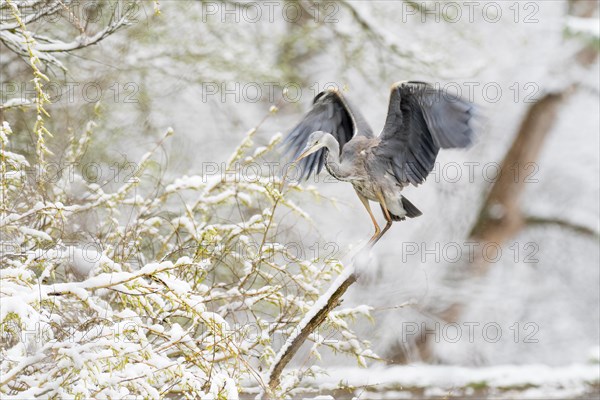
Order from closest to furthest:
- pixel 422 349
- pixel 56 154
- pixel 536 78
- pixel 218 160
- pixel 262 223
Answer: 1. pixel 262 223
2. pixel 56 154
3. pixel 218 160
4. pixel 422 349
5. pixel 536 78

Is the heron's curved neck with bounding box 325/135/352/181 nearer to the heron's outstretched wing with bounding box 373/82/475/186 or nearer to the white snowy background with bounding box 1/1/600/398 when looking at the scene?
the heron's outstretched wing with bounding box 373/82/475/186

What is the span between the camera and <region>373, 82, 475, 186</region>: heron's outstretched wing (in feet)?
10.4

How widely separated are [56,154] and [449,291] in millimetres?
3828

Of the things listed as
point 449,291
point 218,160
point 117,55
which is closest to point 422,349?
point 449,291

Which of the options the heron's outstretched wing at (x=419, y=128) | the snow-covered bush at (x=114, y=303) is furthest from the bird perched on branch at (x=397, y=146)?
the snow-covered bush at (x=114, y=303)

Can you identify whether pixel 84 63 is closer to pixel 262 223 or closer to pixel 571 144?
pixel 262 223

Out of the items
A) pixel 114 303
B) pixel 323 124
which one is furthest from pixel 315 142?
pixel 114 303

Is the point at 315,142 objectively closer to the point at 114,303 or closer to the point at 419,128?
the point at 419,128

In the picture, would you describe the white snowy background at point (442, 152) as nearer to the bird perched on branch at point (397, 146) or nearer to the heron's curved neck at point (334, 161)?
the bird perched on branch at point (397, 146)

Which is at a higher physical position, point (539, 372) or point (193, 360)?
point (193, 360)

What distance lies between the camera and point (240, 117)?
7.12m

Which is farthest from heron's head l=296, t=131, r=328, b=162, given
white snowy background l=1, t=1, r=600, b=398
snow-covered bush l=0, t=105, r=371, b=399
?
white snowy background l=1, t=1, r=600, b=398

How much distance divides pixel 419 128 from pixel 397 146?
0.34ft

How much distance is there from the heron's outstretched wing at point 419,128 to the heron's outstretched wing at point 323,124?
19 cm
